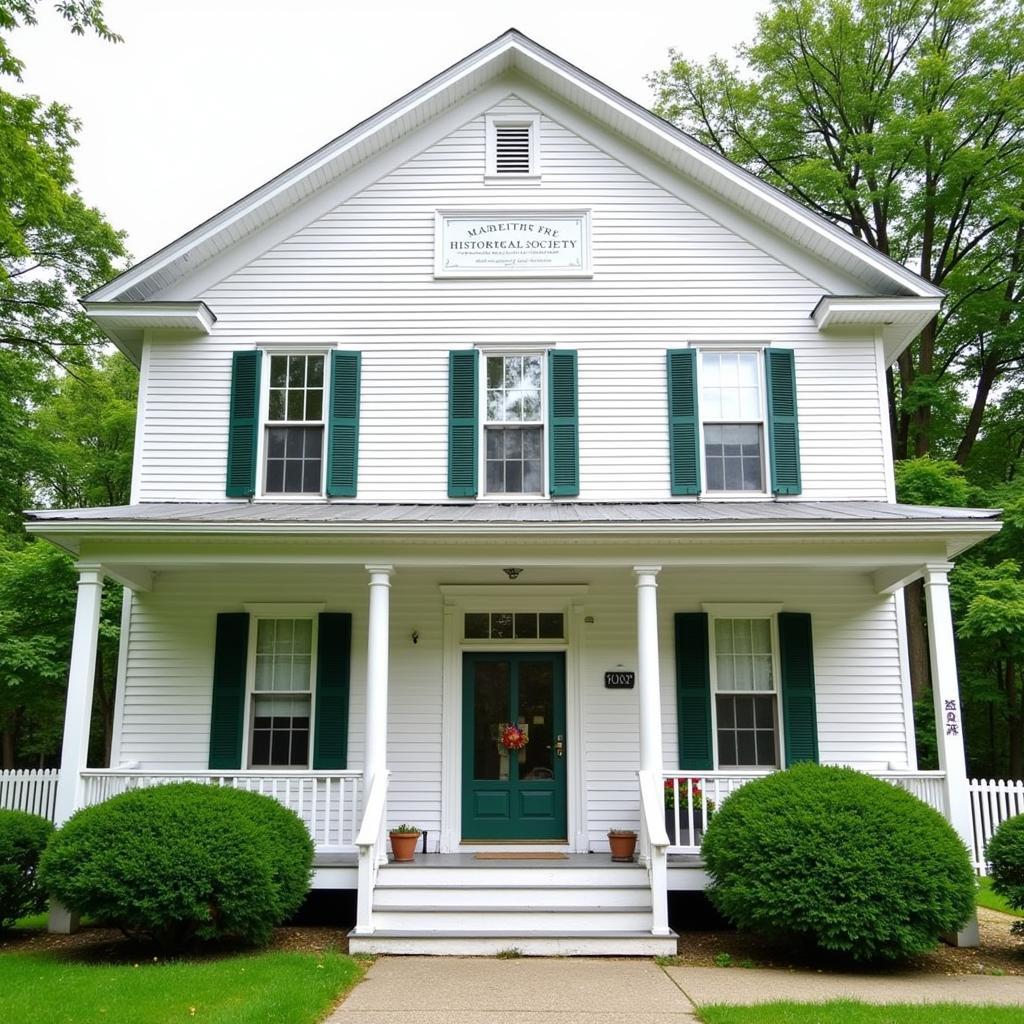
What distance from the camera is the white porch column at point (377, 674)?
9.02m

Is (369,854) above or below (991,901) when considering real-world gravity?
above

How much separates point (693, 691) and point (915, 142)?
596 inches

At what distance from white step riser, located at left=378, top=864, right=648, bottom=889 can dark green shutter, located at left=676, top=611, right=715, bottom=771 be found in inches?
78.7

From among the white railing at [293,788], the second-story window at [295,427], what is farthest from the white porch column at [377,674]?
the second-story window at [295,427]

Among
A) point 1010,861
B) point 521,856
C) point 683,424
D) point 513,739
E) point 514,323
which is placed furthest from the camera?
point 514,323

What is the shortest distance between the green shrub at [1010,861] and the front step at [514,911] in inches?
114

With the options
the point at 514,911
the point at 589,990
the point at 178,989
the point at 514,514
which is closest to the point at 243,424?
the point at 514,514

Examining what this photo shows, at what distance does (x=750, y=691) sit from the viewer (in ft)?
35.0

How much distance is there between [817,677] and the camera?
10.7 metres

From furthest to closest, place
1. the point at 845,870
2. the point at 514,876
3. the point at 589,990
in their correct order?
the point at 514,876
the point at 845,870
the point at 589,990

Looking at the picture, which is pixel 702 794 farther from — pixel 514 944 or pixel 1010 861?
pixel 1010 861

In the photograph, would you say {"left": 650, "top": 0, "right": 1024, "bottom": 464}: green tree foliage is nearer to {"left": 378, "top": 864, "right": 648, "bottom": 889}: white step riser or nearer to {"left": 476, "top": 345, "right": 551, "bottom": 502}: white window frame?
{"left": 476, "top": 345, "right": 551, "bottom": 502}: white window frame

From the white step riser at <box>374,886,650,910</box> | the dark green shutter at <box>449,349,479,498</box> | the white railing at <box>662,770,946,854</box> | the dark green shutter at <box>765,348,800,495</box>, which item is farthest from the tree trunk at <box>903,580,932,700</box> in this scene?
the white step riser at <box>374,886,650,910</box>

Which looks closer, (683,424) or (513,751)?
(513,751)
